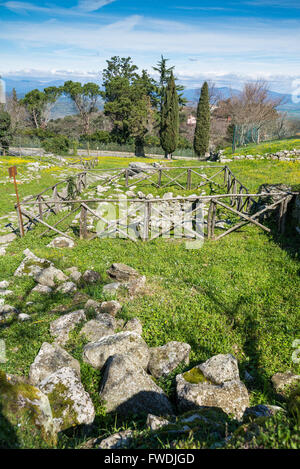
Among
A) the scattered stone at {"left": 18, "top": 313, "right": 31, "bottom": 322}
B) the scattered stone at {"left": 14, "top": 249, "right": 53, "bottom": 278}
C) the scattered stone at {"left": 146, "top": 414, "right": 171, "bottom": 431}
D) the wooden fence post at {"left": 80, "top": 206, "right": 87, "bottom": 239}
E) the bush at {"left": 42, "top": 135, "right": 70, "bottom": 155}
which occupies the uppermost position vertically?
the bush at {"left": 42, "top": 135, "right": 70, "bottom": 155}

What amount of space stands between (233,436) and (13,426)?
1998 mm

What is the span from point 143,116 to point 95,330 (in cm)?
4568

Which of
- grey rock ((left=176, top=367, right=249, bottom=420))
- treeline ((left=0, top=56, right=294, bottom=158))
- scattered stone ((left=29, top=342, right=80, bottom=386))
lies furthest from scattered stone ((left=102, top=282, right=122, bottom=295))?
treeline ((left=0, top=56, right=294, bottom=158))

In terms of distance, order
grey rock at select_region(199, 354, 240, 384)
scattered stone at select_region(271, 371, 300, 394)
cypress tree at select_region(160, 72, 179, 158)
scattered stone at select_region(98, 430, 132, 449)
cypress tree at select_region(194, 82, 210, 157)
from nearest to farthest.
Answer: scattered stone at select_region(98, 430, 132, 449) < grey rock at select_region(199, 354, 240, 384) < scattered stone at select_region(271, 371, 300, 394) < cypress tree at select_region(194, 82, 210, 157) < cypress tree at select_region(160, 72, 179, 158)

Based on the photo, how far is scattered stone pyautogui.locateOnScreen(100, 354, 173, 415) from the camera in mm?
3738

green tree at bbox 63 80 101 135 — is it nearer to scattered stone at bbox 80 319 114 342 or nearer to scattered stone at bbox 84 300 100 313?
scattered stone at bbox 84 300 100 313

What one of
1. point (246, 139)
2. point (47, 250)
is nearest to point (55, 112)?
point (246, 139)

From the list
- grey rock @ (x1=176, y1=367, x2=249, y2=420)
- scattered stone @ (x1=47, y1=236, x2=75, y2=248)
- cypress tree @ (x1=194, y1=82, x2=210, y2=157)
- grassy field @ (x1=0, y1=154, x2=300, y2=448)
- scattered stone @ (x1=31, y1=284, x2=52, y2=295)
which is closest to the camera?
grey rock @ (x1=176, y1=367, x2=249, y2=420)

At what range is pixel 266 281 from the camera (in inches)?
269

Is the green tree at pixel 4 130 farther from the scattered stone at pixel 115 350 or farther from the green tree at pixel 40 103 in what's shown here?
the scattered stone at pixel 115 350

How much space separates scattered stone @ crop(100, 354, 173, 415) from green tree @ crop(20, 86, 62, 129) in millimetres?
59782

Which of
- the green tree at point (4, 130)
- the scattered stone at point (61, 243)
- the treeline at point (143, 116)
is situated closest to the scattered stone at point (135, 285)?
the scattered stone at point (61, 243)

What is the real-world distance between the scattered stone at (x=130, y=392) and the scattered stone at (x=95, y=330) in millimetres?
965

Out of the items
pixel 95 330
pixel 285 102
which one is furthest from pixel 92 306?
pixel 285 102
